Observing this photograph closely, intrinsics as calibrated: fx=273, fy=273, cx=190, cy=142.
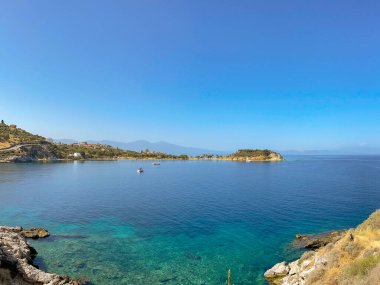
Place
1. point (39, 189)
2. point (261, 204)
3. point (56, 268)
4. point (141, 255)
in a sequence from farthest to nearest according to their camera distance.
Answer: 1. point (39, 189)
2. point (261, 204)
3. point (141, 255)
4. point (56, 268)

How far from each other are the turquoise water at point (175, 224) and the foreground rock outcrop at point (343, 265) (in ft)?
13.0

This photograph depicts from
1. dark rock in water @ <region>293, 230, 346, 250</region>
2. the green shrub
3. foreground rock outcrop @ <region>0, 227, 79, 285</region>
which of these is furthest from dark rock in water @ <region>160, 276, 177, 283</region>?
dark rock in water @ <region>293, 230, 346, 250</region>

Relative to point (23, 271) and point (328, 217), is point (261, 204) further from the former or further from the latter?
point (23, 271)

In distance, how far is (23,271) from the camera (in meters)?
30.0

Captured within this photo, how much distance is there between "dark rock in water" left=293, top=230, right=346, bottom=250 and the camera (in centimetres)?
4591

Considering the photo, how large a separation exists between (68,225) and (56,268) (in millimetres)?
23088

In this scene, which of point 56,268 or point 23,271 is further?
point 56,268

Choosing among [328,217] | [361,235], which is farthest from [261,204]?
[361,235]

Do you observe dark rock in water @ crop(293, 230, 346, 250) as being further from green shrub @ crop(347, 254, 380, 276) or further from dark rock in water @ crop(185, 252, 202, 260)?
green shrub @ crop(347, 254, 380, 276)

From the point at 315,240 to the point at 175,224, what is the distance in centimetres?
2843

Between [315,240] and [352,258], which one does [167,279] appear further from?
[315,240]

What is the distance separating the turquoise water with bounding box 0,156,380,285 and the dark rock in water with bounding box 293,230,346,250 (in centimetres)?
210

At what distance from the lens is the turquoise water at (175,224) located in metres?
38.7

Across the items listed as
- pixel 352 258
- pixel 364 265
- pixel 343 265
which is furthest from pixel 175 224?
pixel 364 265
